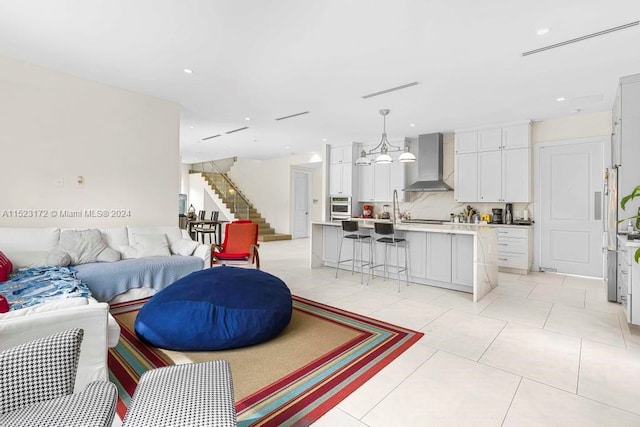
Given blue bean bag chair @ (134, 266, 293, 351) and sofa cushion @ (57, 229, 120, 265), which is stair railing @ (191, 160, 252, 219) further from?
blue bean bag chair @ (134, 266, 293, 351)

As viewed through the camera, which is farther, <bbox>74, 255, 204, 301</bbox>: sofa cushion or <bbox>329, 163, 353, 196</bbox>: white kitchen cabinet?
<bbox>329, 163, 353, 196</bbox>: white kitchen cabinet

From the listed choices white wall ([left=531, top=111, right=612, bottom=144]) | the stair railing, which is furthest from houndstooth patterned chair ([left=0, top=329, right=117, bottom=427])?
the stair railing

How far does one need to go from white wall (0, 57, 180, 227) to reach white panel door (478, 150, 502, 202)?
18.3ft

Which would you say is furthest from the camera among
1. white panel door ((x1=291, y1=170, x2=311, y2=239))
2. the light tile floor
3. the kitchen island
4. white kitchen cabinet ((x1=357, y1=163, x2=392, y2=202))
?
white panel door ((x1=291, y1=170, x2=311, y2=239))

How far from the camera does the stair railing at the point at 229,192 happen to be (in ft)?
37.6

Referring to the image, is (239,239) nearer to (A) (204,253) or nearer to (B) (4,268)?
(A) (204,253)

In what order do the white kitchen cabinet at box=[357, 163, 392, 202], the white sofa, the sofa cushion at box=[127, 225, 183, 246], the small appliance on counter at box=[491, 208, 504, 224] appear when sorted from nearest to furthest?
the white sofa < the sofa cushion at box=[127, 225, 183, 246] < the small appliance on counter at box=[491, 208, 504, 224] < the white kitchen cabinet at box=[357, 163, 392, 202]

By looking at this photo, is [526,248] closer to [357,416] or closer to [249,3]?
[357,416]

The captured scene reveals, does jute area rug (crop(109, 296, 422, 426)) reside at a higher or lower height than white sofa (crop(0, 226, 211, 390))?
lower

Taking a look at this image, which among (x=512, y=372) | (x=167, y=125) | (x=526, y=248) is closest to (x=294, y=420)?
(x=512, y=372)

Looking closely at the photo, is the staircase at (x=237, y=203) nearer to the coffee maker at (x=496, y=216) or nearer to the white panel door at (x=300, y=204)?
the white panel door at (x=300, y=204)

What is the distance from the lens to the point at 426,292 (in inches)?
176

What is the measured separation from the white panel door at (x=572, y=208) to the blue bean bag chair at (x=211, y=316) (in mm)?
5247

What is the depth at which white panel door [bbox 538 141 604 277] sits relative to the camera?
17.6 ft
